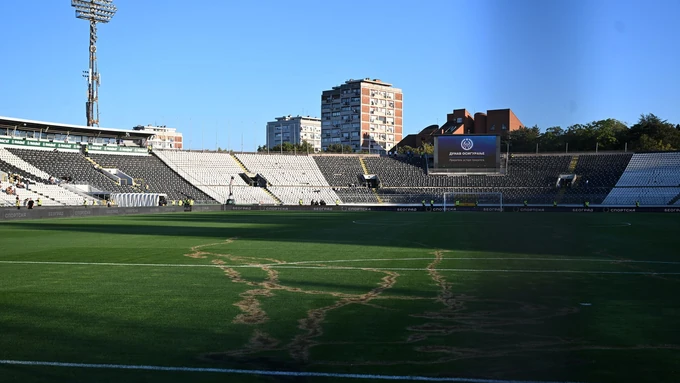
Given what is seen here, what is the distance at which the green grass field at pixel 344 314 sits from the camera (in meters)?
6.22

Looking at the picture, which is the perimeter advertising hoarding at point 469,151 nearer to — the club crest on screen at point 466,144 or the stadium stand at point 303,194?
the club crest on screen at point 466,144

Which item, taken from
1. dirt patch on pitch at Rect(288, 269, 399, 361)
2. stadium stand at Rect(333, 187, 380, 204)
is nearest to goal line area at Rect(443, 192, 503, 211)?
stadium stand at Rect(333, 187, 380, 204)

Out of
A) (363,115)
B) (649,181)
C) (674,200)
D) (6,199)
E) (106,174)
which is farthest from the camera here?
(363,115)

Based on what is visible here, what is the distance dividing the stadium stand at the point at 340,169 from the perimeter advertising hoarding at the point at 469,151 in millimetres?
13657

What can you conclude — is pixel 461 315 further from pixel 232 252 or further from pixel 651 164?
pixel 651 164

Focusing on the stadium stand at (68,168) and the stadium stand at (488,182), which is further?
the stadium stand at (488,182)

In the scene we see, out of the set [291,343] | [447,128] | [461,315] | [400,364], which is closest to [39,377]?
[291,343]

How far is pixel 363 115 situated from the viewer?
149m

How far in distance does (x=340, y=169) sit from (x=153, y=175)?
28.5 metres

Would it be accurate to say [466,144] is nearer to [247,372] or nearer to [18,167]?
[18,167]

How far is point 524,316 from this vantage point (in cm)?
863

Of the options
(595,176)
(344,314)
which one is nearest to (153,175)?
(595,176)

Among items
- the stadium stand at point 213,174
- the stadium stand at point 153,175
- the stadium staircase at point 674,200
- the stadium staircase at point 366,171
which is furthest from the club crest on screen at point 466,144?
the stadium stand at point 153,175

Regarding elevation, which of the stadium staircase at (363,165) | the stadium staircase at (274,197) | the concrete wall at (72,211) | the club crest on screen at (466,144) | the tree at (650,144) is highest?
the tree at (650,144)
